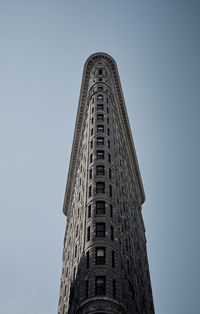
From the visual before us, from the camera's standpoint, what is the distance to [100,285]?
39781mm

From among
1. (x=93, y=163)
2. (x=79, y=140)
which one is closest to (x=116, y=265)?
(x=93, y=163)

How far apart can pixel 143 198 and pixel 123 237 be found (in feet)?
203

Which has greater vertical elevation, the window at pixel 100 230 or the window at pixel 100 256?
the window at pixel 100 230

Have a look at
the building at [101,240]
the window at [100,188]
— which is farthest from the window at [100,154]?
the window at [100,188]

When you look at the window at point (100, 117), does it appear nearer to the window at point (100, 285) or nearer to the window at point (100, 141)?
the window at point (100, 141)

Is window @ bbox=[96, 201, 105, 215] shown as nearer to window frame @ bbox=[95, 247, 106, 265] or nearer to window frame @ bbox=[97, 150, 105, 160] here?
window frame @ bbox=[95, 247, 106, 265]

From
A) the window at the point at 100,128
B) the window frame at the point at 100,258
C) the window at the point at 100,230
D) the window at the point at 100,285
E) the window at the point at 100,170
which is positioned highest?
the window at the point at 100,128

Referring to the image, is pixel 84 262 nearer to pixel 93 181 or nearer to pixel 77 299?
pixel 77 299

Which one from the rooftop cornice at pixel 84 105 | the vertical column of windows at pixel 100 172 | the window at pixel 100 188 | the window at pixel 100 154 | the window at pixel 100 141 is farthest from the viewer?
the rooftop cornice at pixel 84 105

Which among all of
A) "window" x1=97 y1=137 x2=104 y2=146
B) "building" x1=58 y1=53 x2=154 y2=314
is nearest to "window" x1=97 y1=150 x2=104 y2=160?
"building" x1=58 y1=53 x2=154 y2=314

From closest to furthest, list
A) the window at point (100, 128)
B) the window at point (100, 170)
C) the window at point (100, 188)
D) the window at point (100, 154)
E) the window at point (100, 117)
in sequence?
1. the window at point (100, 188)
2. the window at point (100, 170)
3. the window at point (100, 154)
4. the window at point (100, 128)
5. the window at point (100, 117)

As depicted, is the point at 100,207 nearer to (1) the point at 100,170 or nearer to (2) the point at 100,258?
(1) the point at 100,170

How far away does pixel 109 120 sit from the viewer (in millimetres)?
70375

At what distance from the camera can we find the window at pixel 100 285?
3901cm
